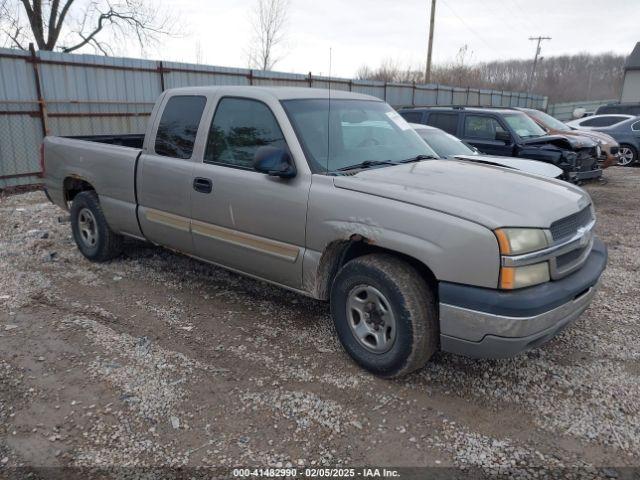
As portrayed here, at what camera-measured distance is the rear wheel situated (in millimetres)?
14920

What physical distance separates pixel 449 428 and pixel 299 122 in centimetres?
235

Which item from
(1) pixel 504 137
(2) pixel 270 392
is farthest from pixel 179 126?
(1) pixel 504 137

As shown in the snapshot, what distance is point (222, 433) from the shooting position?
2.86 metres

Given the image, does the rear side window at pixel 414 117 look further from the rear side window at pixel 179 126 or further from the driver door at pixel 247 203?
the driver door at pixel 247 203

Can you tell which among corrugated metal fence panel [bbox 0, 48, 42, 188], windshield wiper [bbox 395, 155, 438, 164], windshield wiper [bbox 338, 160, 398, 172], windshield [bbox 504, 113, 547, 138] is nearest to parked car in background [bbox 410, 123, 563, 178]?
windshield [bbox 504, 113, 547, 138]

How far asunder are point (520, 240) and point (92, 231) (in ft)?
15.2

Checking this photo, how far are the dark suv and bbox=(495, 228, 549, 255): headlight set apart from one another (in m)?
6.66

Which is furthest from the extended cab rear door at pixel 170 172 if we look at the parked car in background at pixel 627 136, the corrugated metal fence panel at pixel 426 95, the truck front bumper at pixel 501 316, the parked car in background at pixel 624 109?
the corrugated metal fence panel at pixel 426 95

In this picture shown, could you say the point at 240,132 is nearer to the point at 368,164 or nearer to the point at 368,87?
the point at 368,164

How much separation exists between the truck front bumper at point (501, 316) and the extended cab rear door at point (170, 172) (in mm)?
2465

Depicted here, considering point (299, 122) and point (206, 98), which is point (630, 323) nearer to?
point (299, 122)

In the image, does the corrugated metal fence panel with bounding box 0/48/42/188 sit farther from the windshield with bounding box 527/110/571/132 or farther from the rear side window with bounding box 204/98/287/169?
the windshield with bounding box 527/110/571/132

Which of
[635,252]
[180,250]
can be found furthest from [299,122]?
[635,252]

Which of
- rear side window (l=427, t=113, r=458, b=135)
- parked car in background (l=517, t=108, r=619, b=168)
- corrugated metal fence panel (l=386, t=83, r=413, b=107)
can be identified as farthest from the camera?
corrugated metal fence panel (l=386, t=83, r=413, b=107)
